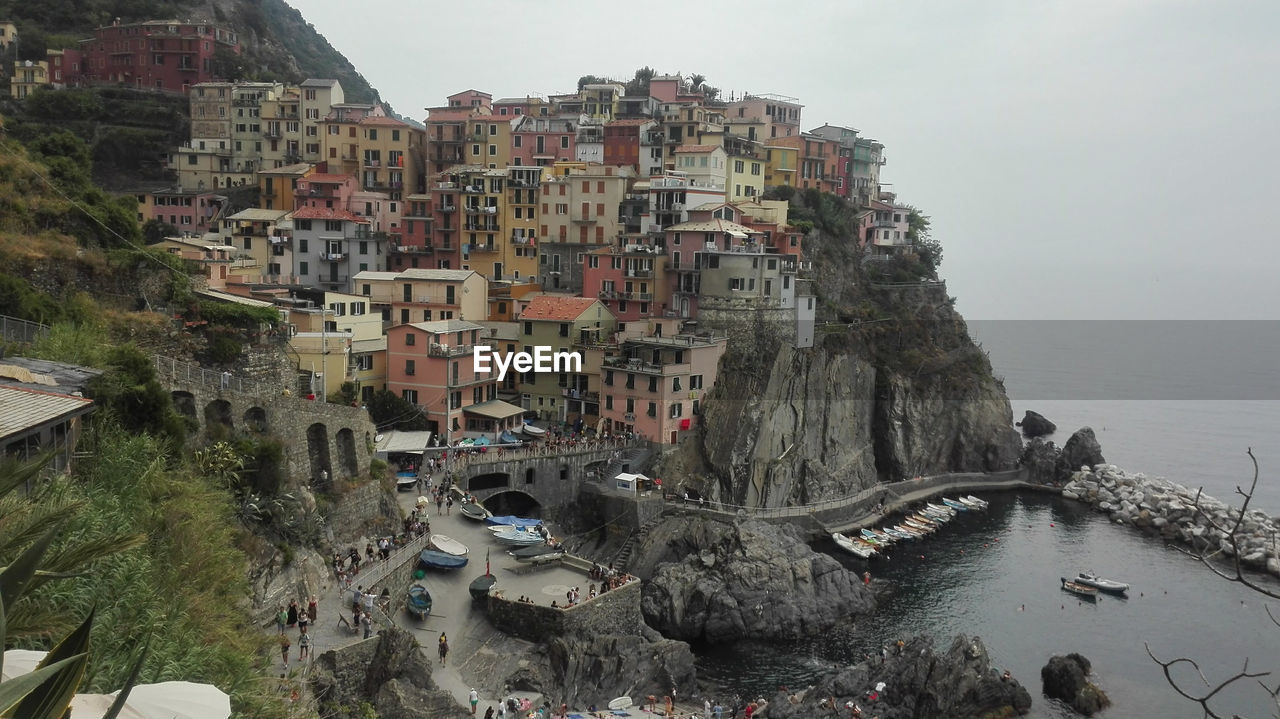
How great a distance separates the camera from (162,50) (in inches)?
3297

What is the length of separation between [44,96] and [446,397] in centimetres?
4777

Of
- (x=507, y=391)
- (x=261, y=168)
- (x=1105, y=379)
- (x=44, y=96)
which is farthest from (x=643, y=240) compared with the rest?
(x=1105, y=379)

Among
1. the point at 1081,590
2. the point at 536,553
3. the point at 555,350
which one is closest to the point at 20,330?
the point at 536,553

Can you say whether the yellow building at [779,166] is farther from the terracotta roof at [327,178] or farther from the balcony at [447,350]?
the balcony at [447,350]

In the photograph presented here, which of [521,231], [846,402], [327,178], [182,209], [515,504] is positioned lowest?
[515,504]

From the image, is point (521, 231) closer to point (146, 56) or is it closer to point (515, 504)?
point (515, 504)

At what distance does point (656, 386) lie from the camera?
2037 inches

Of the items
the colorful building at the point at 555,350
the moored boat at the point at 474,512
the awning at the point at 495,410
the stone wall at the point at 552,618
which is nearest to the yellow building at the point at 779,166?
the colorful building at the point at 555,350

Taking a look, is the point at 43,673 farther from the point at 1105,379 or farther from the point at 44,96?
the point at 1105,379

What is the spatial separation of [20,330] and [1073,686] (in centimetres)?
3555

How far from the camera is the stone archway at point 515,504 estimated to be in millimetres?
47625

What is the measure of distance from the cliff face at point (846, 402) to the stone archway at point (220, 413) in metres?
24.4

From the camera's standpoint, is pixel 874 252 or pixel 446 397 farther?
pixel 874 252

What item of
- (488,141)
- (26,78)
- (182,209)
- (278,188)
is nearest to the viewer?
(182,209)
